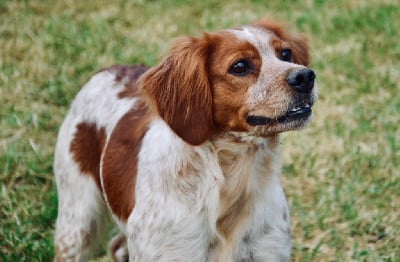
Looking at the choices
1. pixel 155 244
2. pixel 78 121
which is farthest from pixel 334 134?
pixel 155 244

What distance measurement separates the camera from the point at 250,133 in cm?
328

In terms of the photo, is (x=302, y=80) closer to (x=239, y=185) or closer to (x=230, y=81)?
(x=230, y=81)

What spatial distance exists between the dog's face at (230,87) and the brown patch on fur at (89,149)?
0.86 metres

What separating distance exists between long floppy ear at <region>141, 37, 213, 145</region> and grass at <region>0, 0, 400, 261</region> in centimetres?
97

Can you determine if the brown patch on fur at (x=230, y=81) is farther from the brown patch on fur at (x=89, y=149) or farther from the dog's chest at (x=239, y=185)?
the brown patch on fur at (x=89, y=149)

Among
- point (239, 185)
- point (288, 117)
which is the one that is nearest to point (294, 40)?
point (288, 117)

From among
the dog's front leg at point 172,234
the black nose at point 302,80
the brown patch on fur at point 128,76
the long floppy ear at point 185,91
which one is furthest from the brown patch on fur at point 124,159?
the black nose at point 302,80

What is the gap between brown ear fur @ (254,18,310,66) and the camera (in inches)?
148

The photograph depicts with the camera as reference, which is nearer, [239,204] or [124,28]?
[239,204]

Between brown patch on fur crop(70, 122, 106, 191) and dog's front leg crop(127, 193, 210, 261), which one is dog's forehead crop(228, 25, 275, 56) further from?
brown patch on fur crop(70, 122, 106, 191)

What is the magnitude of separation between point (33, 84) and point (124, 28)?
63.1 inches

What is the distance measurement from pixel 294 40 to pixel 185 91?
2.60 feet

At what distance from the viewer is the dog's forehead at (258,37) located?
3.41 meters

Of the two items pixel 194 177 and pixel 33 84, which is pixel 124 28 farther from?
pixel 194 177
